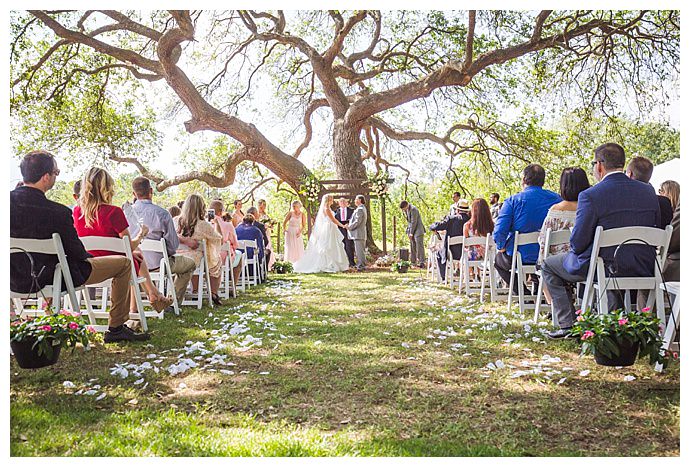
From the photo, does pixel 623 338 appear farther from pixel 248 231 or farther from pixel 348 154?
pixel 348 154

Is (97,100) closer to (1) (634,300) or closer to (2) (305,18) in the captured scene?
(2) (305,18)

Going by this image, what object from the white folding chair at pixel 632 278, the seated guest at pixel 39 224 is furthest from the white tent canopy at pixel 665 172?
the seated guest at pixel 39 224

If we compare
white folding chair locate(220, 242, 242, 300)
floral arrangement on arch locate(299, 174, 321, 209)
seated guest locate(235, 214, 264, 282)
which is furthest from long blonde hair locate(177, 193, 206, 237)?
floral arrangement on arch locate(299, 174, 321, 209)

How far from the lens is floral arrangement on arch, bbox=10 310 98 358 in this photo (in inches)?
135

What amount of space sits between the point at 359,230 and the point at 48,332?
37.6ft

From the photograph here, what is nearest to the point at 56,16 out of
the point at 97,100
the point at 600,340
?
the point at 97,100

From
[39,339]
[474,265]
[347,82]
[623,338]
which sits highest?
[347,82]

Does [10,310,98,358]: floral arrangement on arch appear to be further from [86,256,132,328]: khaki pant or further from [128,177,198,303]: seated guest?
[128,177,198,303]: seated guest

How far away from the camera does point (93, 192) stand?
16.8 feet

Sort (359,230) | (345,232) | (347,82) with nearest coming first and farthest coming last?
1. (359,230)
2. (345,232)
3. (347,82)

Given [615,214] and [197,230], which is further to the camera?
[197,230]

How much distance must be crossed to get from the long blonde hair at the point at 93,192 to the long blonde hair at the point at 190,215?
6.60ft

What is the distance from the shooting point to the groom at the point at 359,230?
47.6 feet

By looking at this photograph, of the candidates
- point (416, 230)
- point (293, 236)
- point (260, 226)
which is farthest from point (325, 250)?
point (260, 226)
